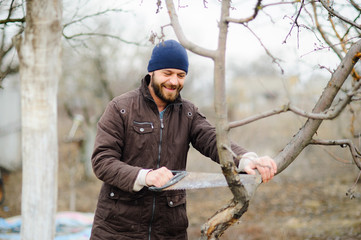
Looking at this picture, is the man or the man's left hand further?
the man

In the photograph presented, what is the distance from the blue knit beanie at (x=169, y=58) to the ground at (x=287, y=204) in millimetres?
3954

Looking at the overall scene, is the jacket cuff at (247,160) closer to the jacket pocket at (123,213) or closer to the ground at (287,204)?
the jacket pocket at (123,213)

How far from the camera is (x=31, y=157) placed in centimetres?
297

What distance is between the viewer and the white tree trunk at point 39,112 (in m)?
2.87

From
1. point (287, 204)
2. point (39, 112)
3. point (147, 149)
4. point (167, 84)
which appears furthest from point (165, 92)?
point (287, 204)

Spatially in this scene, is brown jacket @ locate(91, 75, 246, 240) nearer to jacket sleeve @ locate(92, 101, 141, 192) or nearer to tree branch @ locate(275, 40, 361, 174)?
jacket sleeve @ locate(92, 101, 141, 192)

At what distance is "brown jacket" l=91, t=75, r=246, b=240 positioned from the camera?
2576mm

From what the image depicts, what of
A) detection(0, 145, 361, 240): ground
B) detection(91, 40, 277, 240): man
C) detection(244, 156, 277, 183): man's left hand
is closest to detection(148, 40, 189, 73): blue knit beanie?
detection(91, 40, 277, 240): man

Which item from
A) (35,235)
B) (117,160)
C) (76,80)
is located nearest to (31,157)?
(35,235)

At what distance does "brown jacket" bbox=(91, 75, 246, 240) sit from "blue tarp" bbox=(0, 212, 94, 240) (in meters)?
4.13

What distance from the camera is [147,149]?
2.65 metres

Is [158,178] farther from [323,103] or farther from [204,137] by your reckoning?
[323,103]

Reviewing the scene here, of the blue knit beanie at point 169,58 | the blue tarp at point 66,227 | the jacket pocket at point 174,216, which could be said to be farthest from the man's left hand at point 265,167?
the blue tarp at point 66,227

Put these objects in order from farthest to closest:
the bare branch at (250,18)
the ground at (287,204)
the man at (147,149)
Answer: the ground at (287,204) < the man at (147,149) < the bare branch at (250,18)
